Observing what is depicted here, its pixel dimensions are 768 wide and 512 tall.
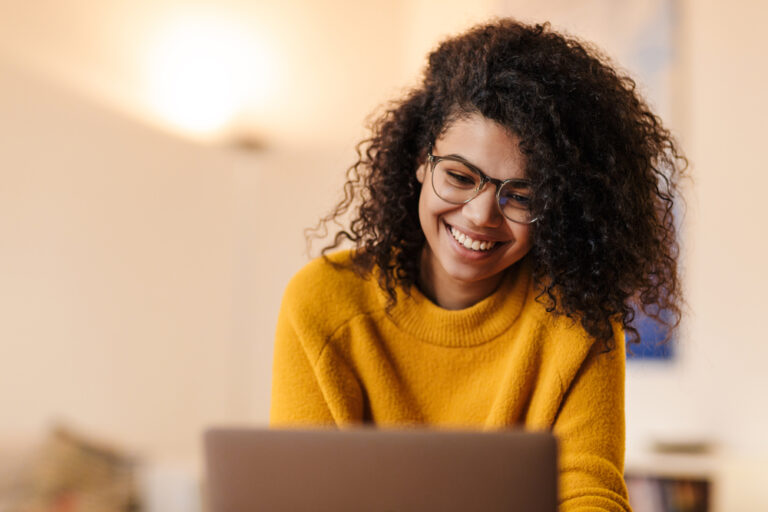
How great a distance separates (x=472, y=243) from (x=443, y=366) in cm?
25

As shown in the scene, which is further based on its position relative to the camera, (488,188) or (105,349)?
(105,349)

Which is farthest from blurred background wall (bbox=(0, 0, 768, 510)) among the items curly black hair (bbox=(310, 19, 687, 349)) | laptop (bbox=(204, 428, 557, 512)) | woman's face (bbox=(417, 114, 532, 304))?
laptop (bbox=(204, 428, 557, 512))

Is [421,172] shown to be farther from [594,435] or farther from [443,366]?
[594,435]

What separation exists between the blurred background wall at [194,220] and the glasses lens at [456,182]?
1434mm

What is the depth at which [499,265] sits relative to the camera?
1.25 meters

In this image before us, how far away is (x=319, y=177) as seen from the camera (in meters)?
3.54

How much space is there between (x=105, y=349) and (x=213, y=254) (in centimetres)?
56

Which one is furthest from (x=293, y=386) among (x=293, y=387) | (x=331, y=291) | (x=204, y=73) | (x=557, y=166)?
(x=204, y=73)

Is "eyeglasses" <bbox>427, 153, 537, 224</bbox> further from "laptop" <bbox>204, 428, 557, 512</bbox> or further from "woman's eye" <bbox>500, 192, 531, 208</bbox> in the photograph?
"laptop" <bbox>204, 428, 557, 512</bbox>

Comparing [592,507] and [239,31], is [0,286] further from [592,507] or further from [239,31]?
[592,507]

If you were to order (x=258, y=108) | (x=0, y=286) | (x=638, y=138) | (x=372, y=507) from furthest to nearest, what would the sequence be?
(x=258, y=108)
(x=0, y=286)
(x=638, y=138)
(x=372, y=507)

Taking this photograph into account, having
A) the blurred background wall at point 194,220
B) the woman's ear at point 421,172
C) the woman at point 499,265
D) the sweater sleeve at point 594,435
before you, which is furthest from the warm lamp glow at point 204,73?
the sweater sleeve at point 594,435

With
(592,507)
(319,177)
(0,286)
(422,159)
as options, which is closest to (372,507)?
(592,507)

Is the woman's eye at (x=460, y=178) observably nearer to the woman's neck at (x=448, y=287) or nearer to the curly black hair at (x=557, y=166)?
the curly black hair at (x=557, y=166)
